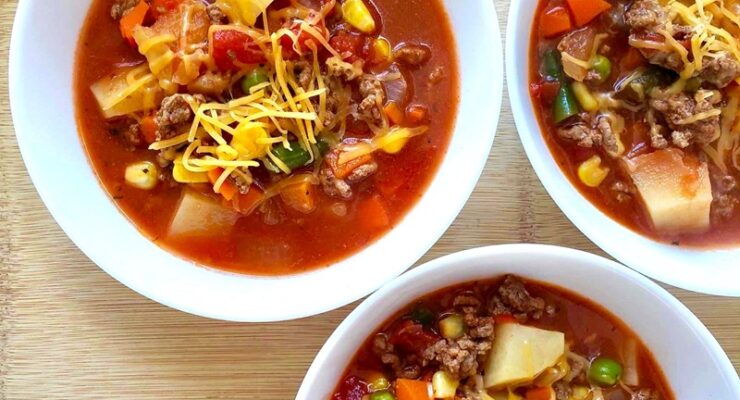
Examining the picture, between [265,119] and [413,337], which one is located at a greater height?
[265,119]

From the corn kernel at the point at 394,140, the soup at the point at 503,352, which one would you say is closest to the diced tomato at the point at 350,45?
the corn kernel at the point at 394,140

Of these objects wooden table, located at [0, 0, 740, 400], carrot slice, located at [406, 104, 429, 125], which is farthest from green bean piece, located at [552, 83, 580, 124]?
carrot slice, located at [406, 104, 429, 125]

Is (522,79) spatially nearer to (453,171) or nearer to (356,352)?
(453,171)

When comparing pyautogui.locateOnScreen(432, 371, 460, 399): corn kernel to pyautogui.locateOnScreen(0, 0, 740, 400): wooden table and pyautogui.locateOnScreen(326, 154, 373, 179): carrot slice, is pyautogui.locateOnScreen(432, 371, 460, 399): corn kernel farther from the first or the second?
pyautogui.locateOnScreen(326, 154, 373, 179): carrot slice

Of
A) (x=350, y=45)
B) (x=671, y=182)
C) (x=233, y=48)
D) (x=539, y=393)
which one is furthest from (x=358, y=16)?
(x=539, y=393)

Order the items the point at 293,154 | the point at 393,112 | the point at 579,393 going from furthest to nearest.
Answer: the point at 579,393 < the point at 393,112 < the point at 293,154

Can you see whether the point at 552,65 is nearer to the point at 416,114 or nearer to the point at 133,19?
the point at 416,114
